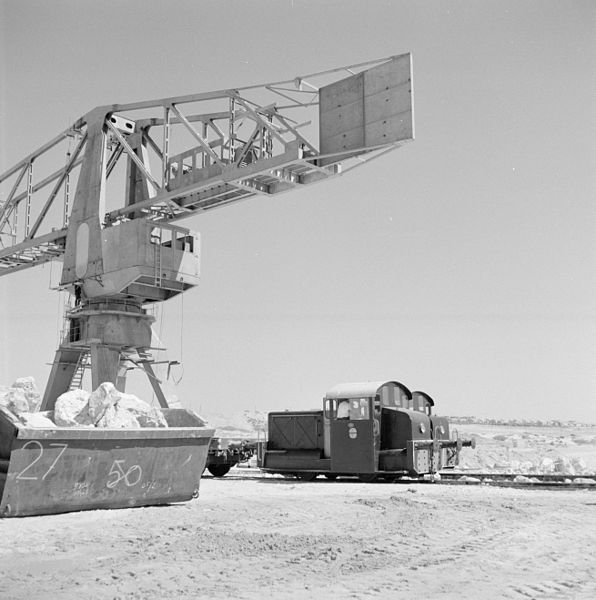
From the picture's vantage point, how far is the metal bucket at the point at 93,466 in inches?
332

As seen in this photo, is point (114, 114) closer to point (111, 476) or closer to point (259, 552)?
point (111, 476)

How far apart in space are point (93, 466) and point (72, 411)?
148 centimetres

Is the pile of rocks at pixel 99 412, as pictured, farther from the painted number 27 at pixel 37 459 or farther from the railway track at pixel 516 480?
the railway track at pixel 516 480

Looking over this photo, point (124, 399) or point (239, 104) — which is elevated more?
point (239, 104)

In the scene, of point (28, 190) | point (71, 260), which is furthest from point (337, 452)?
point (28, 190)

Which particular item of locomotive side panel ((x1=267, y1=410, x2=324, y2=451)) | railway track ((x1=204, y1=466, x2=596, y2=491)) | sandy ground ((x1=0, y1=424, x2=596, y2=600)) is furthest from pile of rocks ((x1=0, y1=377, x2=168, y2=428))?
locomotive side panel ((x1=267, y1=410, x2=324, y2=451))

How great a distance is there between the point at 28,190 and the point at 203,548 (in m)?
28.0

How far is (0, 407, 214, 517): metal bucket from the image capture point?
8.43 m

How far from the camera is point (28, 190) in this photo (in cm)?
3155

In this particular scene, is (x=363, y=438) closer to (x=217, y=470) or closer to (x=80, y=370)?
(x=217, y=470)

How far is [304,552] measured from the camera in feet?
22.4

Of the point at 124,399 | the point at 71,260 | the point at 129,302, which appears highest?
the point at 71,260

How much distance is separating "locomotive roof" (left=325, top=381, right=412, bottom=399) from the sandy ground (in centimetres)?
671

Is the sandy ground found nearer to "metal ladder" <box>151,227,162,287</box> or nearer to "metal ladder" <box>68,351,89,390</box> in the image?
"metal ladder" <box>151,227,162,287</box>
